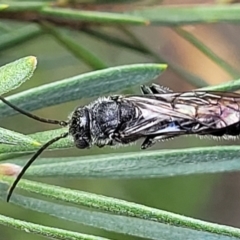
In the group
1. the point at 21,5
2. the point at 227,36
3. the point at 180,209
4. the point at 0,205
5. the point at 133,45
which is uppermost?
the point at 21,5

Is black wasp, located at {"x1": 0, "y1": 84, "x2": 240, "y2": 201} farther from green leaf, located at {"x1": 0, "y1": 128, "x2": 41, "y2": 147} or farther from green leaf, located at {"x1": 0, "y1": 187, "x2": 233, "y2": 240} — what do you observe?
green leaf, located at {"x1": 0, "y1": 128, "x2": 41, "y2": 147}

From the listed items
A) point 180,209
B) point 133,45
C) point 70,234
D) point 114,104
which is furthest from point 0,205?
point 70,234

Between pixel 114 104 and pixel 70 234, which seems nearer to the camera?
pixel 70 234

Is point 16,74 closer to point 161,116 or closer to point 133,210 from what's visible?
point 133,210

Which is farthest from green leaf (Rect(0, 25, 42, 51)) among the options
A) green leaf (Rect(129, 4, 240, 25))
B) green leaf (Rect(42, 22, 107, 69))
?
green leaf (Rect(129, 4, 240, 25))

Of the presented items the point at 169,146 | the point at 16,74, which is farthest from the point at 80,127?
the point at 169,146

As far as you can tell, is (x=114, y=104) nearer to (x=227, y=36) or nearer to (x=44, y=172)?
(x=44, y=172)

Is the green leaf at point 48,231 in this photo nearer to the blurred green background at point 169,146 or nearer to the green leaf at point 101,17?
the green leaf at point 101,17
